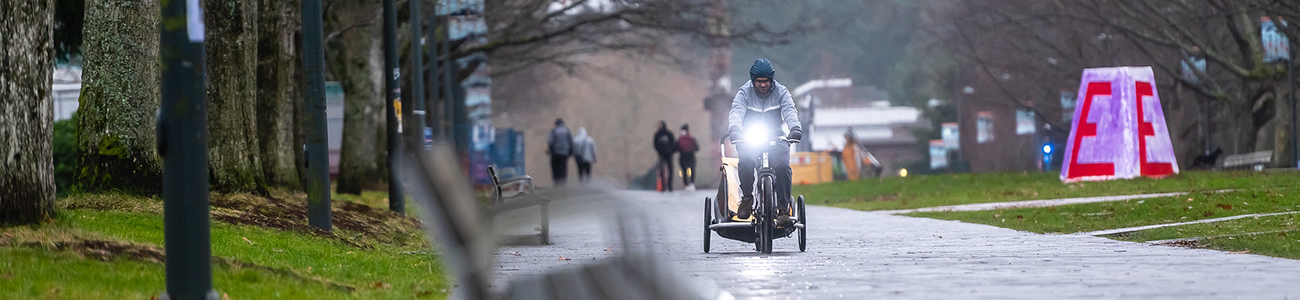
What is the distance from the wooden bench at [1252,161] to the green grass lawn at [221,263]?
1033 inches

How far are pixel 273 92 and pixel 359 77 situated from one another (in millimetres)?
9006

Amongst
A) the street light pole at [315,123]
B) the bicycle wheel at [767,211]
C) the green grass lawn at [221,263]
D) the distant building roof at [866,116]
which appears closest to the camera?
the green grass lawn at [221,263]

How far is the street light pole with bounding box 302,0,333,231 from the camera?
44.0 feet

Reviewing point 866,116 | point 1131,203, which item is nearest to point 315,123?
point 1131,203

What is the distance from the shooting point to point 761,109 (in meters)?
11.7

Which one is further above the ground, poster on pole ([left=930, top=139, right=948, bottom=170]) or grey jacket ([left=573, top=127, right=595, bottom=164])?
A: grey jacket ([left=573, top=127, right=595, bottom=164])

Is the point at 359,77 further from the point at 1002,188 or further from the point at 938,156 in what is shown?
the point at 938,156

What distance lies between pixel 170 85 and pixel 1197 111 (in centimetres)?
4508

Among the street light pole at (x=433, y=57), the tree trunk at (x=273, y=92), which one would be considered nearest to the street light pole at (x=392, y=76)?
the tree trunk at (x=273, y=92)

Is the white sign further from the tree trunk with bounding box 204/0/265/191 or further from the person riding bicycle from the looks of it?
the person riding bicycle

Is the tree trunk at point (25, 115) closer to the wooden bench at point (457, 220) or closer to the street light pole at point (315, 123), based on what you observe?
the street light pole at point (315, 123)

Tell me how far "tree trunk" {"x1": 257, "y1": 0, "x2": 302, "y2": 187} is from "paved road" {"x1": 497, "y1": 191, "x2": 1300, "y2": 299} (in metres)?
5.59

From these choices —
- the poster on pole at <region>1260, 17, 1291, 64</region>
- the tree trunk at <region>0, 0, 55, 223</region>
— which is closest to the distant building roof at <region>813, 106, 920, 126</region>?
the poster on pole at <region>1260, 17, 1291, 64</region>

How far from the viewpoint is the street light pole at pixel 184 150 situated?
251 inches
